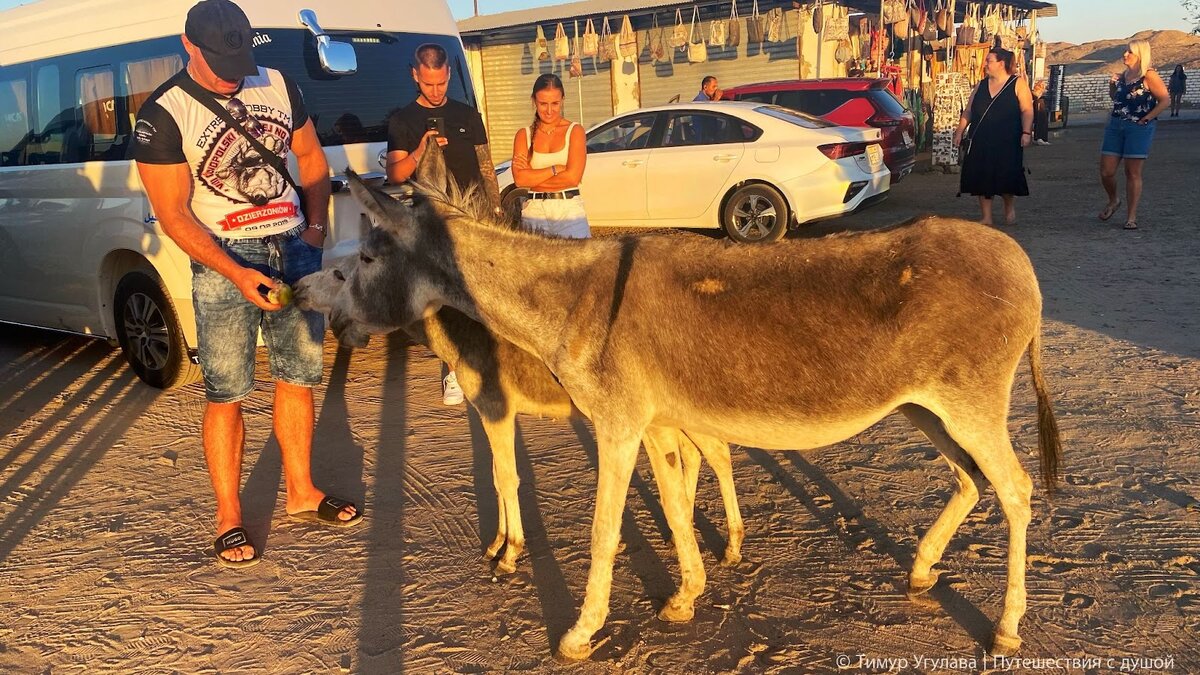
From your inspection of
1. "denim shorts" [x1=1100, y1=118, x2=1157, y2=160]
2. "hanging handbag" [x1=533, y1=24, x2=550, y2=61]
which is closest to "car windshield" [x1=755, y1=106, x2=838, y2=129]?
"denim shorts" [x1=1100, y1=118, x2=1157, y2=160]

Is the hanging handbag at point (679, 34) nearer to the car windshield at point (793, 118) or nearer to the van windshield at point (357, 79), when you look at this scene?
the car windshield at point (793, 118)

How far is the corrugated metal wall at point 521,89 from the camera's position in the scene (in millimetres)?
25141

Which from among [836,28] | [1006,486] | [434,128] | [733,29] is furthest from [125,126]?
[733,29]

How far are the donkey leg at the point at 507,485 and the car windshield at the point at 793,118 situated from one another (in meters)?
9.00

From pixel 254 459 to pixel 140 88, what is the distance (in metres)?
2.90

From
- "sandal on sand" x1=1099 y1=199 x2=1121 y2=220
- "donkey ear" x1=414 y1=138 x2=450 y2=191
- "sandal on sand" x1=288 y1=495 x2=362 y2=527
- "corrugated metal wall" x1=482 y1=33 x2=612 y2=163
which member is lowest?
"sandal on sand" x1=288 y1=495 x2=362 y2=527

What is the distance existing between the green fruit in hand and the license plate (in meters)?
9.74

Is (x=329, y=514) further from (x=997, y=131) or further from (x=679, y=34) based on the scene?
(x=679, y=34)

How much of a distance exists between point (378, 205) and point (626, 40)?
20757mm

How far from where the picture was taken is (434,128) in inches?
218

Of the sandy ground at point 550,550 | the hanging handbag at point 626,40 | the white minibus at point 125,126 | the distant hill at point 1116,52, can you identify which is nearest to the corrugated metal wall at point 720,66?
the hanging handbag at point 626,40

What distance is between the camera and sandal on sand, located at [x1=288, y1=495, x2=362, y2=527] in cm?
474

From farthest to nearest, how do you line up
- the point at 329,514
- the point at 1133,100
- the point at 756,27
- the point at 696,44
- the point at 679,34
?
the point at 696,44 < the point at 679,34 < the point at 756,27 < the point at 1133,100 < the point at 329,514

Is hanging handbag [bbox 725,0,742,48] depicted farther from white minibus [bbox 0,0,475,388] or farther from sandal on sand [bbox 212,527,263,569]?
sandal on sand [bbox 212,527,263,569]
